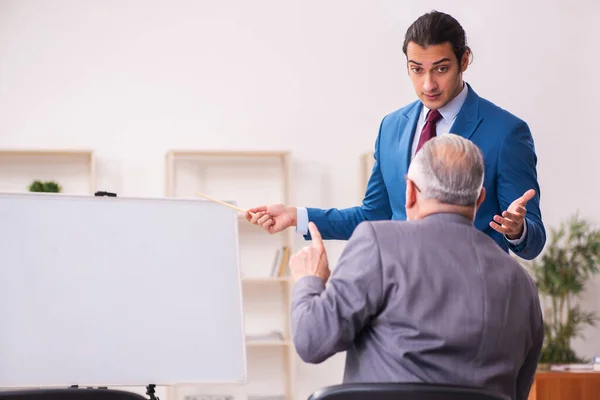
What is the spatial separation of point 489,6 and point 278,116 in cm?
173

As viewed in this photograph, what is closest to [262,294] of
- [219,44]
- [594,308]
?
[219,44]

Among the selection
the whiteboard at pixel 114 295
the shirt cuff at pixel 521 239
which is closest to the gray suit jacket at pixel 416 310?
the shirt cuff at pixel 521 239

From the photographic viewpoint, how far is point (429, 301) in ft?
5.33

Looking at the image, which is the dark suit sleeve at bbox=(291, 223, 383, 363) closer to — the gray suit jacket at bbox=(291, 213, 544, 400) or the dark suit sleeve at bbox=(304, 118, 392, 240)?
the gray suit jacket at bbox=(291, 213, 544, 400)

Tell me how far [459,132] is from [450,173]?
0.76 m

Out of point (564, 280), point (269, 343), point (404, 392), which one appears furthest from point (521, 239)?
point (564, 280)

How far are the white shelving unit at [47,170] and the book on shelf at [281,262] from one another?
1313mm

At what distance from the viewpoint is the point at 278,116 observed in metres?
6.11

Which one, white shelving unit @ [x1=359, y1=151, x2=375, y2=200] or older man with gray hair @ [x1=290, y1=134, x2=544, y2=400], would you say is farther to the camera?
white shelving unit @ [x1=359, y1=151, x2=375, y2=200]

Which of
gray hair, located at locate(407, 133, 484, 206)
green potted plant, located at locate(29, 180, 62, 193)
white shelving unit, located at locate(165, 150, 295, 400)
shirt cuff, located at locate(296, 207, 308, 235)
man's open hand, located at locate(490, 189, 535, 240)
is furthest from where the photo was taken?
white shelving unit, located at locate(165, 150, 295, 400)

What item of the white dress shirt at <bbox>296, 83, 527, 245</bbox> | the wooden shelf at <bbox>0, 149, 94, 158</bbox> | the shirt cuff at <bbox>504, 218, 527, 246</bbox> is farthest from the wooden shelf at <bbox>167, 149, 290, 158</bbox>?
the shirt cuff at <bbox>504, 218, 527, 246</bbox>

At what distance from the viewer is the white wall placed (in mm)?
5941

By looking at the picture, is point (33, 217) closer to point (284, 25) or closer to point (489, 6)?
point (284, 25)

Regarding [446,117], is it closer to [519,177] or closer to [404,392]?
[519,177]
